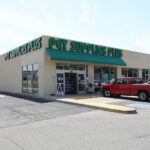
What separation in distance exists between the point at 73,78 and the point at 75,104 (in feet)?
23.0

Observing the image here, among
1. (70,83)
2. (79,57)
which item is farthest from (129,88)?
(70,83)

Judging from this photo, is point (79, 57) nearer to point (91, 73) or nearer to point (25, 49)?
point (91, 73)

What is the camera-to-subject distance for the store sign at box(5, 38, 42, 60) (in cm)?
1707

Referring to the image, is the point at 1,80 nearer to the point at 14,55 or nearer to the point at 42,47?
the point at 14,55

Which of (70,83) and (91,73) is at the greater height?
(91,73)

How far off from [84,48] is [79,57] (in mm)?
1781

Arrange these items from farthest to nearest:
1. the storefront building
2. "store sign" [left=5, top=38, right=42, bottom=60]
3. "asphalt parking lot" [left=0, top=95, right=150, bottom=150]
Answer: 1. "store sign" [left=5, top=38, right=42, bottom=60]
2. the storefront building
3. "asphalt parking lot" [left=0, top=95, right=150, bottom=150]

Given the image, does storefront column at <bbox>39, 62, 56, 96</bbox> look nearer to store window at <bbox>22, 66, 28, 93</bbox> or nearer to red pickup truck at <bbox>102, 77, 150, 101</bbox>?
store window at <bbox>22, 66, 28, 93</bbox>

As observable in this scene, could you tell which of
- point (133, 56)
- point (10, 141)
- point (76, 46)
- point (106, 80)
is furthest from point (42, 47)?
point (133, 56)

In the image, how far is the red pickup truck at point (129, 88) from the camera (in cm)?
1275

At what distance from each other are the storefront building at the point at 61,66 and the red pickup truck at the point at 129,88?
361cm

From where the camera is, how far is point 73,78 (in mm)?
18516

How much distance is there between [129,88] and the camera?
542 inches

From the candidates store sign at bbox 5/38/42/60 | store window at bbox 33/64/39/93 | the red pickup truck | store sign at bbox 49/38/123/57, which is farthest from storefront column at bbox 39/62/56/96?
the red pickup truck
